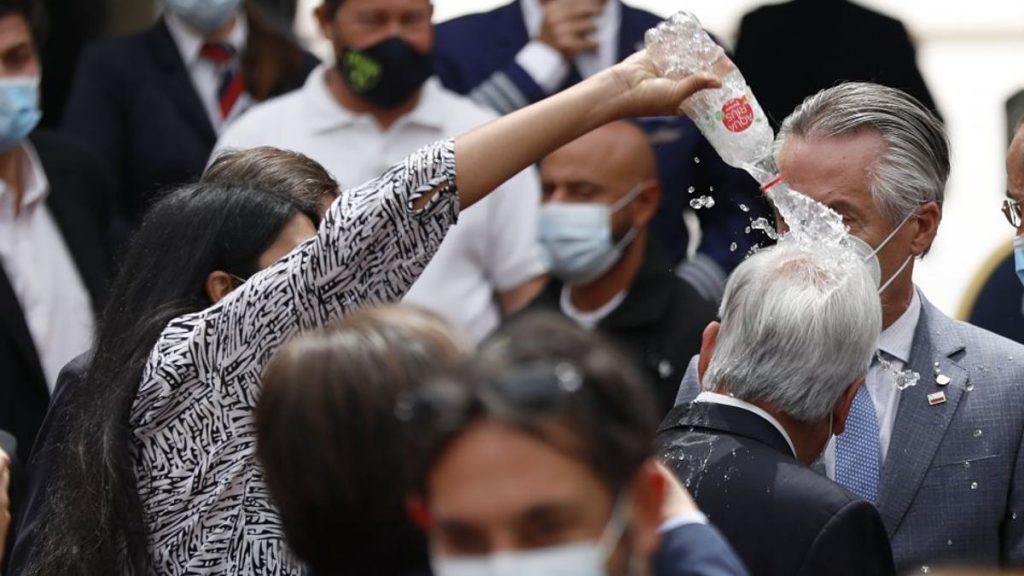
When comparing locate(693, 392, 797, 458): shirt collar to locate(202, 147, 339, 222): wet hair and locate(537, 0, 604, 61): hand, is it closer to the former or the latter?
locate(202, 147, 339, 222): wet hair

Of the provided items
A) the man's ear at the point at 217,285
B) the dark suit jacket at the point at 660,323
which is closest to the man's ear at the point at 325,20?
the dark suit jacket at the point at 660,323

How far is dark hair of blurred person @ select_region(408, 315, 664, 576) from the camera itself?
219 cm

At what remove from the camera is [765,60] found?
19.4 feet

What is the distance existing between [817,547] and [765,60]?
294cm

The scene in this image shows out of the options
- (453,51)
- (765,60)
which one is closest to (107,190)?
(453,51)

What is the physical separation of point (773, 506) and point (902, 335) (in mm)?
1020

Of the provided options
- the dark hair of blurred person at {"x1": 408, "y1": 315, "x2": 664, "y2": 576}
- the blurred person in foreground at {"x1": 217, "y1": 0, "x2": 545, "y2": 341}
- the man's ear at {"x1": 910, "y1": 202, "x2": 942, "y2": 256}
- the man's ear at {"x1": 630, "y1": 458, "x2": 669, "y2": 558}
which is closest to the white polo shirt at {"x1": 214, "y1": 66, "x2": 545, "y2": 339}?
the blurred person in foreground at {"x1": 217, "y1": 0, "x2": 545, "y2": 341}

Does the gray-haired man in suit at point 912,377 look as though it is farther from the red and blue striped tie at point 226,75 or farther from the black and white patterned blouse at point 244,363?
the red and blue striped tie at point 226,75

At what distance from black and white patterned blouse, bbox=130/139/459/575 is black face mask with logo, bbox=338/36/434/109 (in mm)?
2720

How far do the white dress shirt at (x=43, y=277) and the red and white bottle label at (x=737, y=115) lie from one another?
2364 millimetres


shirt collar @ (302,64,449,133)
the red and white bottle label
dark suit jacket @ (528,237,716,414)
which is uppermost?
the red and white bottle label

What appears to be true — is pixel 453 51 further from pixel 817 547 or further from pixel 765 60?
pixel 817 547

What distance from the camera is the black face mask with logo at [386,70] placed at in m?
5.93

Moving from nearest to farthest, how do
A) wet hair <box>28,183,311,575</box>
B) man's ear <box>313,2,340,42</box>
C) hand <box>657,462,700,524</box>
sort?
hand <box>657,462,700,524</box>
wet hair <box>28,183,311,575</box>
man's ear <box>313,2,340,42</box>
